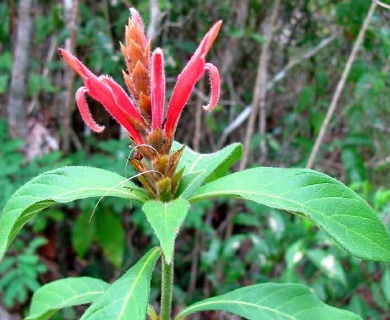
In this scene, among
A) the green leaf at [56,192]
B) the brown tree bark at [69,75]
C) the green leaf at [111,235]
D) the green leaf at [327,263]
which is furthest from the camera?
the green leaf at [111,235]

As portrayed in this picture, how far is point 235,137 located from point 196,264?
2.66 ft

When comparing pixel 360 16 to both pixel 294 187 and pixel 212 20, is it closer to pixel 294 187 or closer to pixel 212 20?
pixel 212 20

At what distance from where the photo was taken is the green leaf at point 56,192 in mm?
800

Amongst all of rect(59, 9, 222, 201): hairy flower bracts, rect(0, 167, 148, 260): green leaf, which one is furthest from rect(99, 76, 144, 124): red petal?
rect(0, 167, 148, 260): green leaf

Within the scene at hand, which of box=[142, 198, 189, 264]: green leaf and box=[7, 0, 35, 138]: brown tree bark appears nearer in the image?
box=[142, 198, 189, 264]: green leaf

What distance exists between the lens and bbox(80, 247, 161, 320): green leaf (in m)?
0.78

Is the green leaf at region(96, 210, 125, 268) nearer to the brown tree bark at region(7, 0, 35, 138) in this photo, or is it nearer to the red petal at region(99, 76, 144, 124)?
the brown tree bark at region(7, 0, 35, 138)

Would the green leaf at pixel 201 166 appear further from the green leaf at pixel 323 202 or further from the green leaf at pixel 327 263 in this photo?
the green leaf at pixel 327 263

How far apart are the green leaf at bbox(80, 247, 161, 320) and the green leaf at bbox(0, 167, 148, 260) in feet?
0.40

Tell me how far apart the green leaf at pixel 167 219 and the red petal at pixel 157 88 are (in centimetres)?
13

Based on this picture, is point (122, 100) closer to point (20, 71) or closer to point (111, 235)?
point (20, 71)

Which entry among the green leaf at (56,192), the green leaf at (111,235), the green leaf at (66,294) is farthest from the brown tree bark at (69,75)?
the green leaf at (56,192)

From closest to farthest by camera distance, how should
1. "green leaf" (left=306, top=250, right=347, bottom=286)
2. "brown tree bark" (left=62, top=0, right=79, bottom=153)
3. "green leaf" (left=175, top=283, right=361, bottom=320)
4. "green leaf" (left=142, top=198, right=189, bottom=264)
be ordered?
"green leaf" (left=142, top=198, right=189, bottom=264), "green leaf" (left=175, top=283, right=361, bottom=320), "green leaf" (left=306, top=250, right=347, bottom=286), "brown tree bark" (left=62, top=0, right=79, bottom=153)

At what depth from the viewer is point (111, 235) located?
9.17 ft
